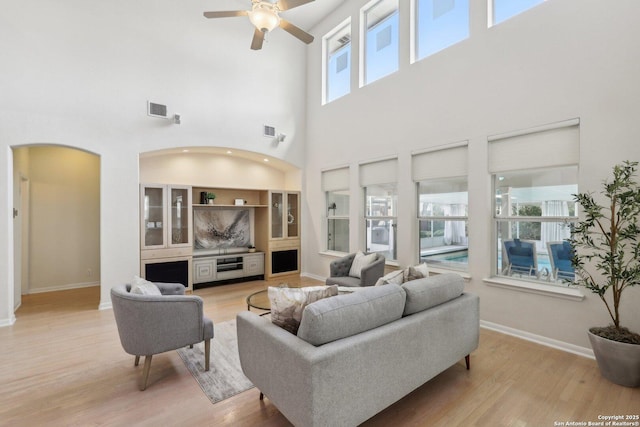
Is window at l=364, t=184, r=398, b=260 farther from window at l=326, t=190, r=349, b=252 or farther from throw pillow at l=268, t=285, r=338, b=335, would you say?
throw pillow at l=268, t=285, r=338, b=335

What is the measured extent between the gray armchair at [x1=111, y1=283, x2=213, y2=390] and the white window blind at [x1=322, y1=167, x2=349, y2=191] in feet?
13.0

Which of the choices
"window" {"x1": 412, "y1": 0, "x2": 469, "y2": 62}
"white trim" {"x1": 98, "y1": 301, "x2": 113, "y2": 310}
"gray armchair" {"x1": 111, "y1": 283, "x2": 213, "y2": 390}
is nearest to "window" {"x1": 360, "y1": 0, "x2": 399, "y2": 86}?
"window" {"x1": 412, "y1": 0, "x2": 469, "y2": 62}

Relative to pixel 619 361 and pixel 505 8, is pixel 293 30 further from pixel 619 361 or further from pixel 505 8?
pixel 619 361

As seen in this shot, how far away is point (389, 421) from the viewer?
212 centimetres

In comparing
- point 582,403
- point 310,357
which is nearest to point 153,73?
point 310,357

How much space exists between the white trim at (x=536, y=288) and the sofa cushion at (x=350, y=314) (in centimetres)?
218

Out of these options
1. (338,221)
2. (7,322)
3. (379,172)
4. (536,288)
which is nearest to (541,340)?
(536,288)

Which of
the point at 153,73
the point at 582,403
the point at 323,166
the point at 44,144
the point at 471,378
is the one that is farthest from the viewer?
the point at 323,166

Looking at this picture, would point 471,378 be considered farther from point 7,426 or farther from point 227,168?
point 227,168

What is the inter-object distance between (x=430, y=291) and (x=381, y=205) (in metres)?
3.16

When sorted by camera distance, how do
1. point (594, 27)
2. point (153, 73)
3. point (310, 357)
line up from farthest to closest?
point (153, 73)
point (594, 27)
point (310, 357)

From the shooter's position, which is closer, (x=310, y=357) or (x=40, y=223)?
(x=310, y=357)

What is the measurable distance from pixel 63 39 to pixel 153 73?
1.15 metres

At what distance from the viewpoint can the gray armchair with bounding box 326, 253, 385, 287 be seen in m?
4.34
